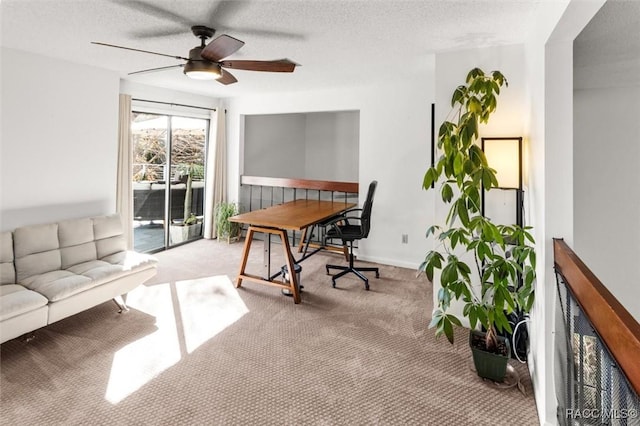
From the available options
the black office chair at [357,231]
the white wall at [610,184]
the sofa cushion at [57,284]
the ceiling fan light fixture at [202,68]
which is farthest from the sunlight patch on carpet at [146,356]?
the white wall at [610,184]

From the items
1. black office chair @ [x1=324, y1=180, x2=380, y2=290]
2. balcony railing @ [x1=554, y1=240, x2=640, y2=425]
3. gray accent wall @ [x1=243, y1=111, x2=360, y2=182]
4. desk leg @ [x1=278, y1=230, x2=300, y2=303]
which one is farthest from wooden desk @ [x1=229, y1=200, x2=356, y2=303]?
gray accent wall @ [x1=243, y1=111, x2=360, y2=182]

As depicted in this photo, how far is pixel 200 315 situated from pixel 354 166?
15.1 ft

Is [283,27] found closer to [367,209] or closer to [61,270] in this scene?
[367,209]

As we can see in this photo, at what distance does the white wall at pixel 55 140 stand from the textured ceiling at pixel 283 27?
23 cm

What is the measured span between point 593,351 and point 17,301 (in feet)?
11.3

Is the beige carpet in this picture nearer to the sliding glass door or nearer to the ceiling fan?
the sliding glass door

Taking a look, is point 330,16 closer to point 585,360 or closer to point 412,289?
point 585,360

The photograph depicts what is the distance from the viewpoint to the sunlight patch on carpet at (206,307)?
2.86 m

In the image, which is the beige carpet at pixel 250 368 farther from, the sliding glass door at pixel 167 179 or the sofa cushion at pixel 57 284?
the sliding glass door at pixel 167 179

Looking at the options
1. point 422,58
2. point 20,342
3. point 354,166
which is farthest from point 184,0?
point 354,166

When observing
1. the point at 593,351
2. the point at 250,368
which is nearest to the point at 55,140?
the point at 250,368

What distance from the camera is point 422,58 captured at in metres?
3.40

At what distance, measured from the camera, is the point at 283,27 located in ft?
8.54

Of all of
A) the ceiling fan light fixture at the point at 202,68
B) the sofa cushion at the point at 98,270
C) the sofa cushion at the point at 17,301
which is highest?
the ceiling fan light fixture at the point at 202,68
